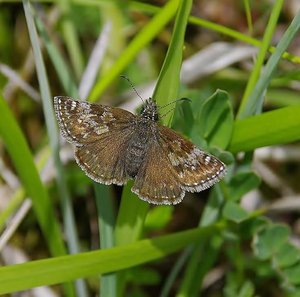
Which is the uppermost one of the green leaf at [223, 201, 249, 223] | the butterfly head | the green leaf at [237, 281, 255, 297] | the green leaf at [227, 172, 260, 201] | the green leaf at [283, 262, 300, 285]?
the butterfly head

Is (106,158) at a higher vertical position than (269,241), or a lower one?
higher

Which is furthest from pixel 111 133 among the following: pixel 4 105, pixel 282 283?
pixel 282 283

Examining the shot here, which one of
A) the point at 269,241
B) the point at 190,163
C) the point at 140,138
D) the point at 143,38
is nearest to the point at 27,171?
the point at 140,138

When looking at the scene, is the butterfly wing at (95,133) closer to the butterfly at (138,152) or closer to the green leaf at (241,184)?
the butterfly at (138,152)

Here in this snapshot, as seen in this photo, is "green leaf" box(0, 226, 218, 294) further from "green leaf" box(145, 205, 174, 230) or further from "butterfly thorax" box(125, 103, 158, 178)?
"green leaf" box(145, 205, 174, 230)

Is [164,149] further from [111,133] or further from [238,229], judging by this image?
[238,229]

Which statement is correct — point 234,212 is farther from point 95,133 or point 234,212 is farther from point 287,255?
point 95,133

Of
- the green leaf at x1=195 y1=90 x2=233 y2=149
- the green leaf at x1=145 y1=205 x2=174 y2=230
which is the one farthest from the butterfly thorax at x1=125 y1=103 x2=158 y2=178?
the green leaf at x1=145 y1=205 x2=174 y2=230
